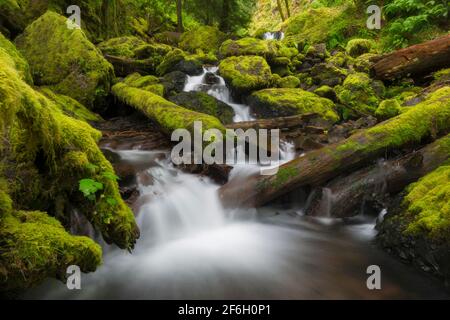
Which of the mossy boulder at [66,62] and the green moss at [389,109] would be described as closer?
the green moss at [389,109]

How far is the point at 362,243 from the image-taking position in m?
5.23

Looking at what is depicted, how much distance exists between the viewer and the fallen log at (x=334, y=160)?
5922 millimetres

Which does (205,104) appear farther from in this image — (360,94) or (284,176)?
(284,176)

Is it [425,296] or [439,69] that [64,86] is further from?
[439,69]

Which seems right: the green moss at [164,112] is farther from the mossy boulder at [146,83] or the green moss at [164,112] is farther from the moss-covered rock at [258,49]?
the moss-covered rock at [258,49]

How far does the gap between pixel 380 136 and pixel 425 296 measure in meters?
2.86

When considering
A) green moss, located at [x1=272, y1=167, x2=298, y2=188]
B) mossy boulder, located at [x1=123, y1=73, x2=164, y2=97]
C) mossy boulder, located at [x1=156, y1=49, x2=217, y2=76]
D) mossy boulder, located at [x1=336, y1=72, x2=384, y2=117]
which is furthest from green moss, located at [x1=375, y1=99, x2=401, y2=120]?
mossy boulder, located at [x1=156, y1=49, x2=217, y2=76]

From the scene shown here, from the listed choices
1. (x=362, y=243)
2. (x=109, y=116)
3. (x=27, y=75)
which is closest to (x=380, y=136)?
A: (x=362, y=243)

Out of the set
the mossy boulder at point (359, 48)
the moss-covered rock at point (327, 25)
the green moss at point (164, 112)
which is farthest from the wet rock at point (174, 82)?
the moss-covered rock at point (327, 25)

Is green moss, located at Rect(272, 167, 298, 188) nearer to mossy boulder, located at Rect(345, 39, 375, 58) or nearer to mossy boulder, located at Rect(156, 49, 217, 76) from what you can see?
mossy boulder, located at Rect(156, 49, 217, 76)

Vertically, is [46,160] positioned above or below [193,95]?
below

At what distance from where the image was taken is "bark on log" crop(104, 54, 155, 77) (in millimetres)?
12359

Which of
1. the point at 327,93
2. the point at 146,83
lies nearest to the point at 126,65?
the point at 146,83

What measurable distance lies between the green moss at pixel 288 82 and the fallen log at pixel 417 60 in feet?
7.98
